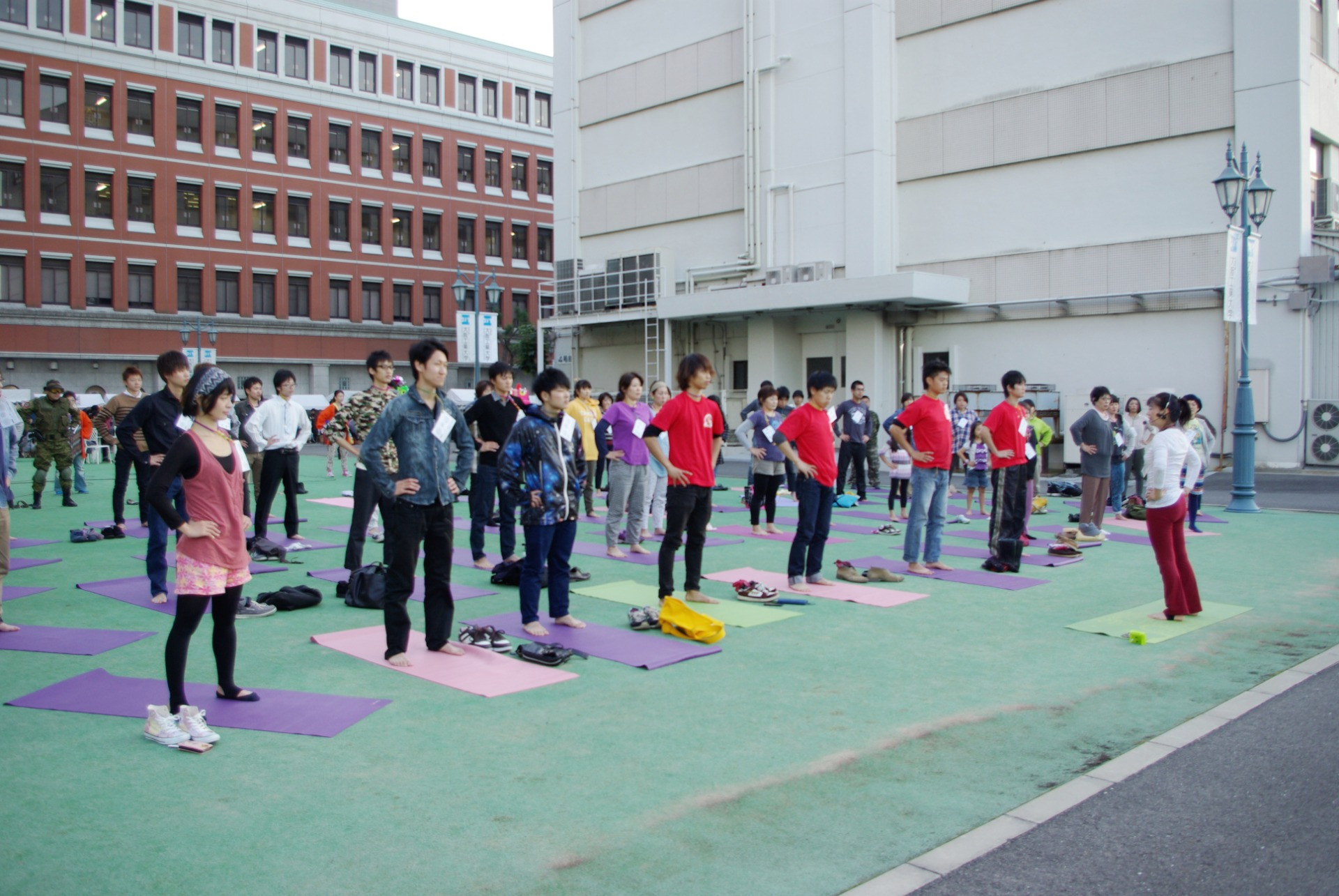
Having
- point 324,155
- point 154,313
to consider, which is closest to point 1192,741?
point 154,313

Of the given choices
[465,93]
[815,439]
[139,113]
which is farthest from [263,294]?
[815,439]

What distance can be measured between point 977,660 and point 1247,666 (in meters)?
1.65

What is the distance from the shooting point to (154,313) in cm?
4078

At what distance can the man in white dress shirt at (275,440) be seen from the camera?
10.5m

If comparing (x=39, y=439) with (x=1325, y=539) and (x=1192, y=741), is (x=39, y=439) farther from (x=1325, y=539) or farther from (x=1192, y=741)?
(x=1325, y=539)

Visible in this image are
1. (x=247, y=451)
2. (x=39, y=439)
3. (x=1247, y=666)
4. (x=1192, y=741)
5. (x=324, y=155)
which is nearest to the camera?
(x=1192, y=741)

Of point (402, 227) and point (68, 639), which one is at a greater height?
point (402, 227)

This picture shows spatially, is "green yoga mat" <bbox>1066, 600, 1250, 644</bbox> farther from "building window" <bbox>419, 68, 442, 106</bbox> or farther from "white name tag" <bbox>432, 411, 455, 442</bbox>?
"building window" <bbox>419, 68, 442, 106</bbox>

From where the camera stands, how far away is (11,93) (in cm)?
3819

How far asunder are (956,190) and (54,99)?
34569mm

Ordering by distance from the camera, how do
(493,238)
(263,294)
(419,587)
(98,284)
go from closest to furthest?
1. (419,587)
2. (98,284)
3. (263,294)
4. (493,238)

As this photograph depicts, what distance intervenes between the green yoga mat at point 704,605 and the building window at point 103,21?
4144cm

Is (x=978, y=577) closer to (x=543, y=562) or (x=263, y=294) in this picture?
(x=543, y=562)

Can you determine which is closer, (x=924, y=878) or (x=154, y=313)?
(x=924, y=878)
